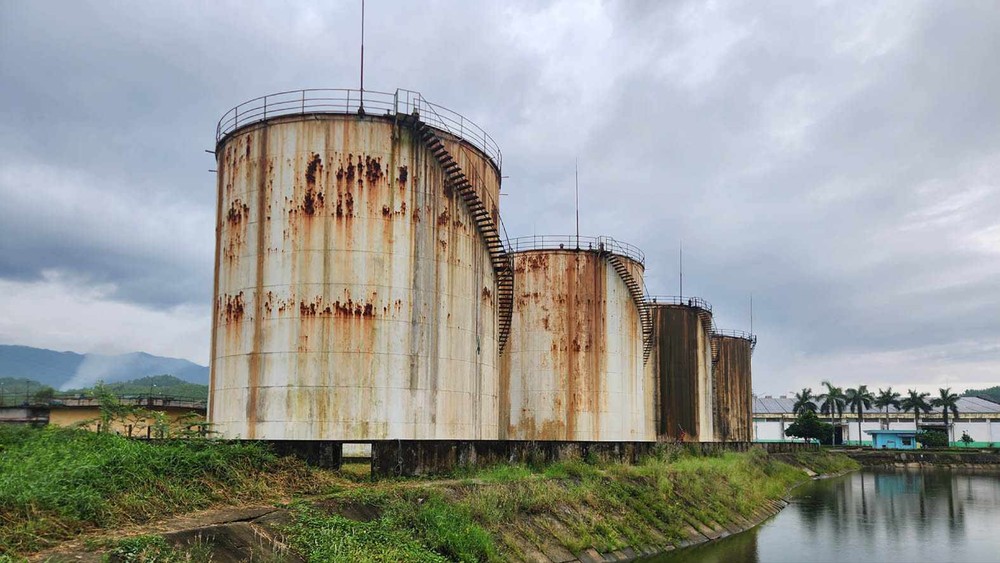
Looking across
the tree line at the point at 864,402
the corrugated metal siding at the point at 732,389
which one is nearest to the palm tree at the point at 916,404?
the tree line at the point at 864,402

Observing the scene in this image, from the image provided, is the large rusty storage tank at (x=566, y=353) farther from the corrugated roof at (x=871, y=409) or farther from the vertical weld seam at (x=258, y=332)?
the corrugated roof at (x=871, y=409)

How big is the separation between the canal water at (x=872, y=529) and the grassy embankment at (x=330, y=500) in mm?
2661

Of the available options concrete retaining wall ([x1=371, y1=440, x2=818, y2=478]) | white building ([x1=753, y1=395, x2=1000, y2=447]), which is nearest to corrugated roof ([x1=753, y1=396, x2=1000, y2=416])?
white building ([x1=753, y1=395, x2=1000, y2=447])

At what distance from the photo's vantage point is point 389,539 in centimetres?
1538

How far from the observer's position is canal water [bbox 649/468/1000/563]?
25.2 meters

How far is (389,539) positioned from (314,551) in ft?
6.25

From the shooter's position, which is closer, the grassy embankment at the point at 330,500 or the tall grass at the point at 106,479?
the tall grass at the point at 106,479

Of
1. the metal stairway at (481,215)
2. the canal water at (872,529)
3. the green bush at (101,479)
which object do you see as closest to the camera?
the green bush at (101,479)

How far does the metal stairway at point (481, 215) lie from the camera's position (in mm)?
26070

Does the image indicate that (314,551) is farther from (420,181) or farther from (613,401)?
(613,401)

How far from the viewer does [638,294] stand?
1583 inches

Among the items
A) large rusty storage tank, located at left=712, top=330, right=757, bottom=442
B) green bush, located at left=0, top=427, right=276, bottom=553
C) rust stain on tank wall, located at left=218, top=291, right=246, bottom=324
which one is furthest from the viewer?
large rusty storage tank, located at left=712, top=330, right=757, bottom=442

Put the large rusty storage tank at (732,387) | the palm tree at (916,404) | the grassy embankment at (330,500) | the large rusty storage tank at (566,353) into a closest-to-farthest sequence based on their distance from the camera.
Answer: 1. the grassy embankment at (330,500)
2. the large rusty storage tank at (566,353)
3. the large rusty storage tank at (732,387)
4. the palm tree at (916,404)

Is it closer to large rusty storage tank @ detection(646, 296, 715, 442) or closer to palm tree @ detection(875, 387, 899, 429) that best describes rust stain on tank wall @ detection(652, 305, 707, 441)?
large rusty storage tank @ detection(646, 296, 715, 442)
